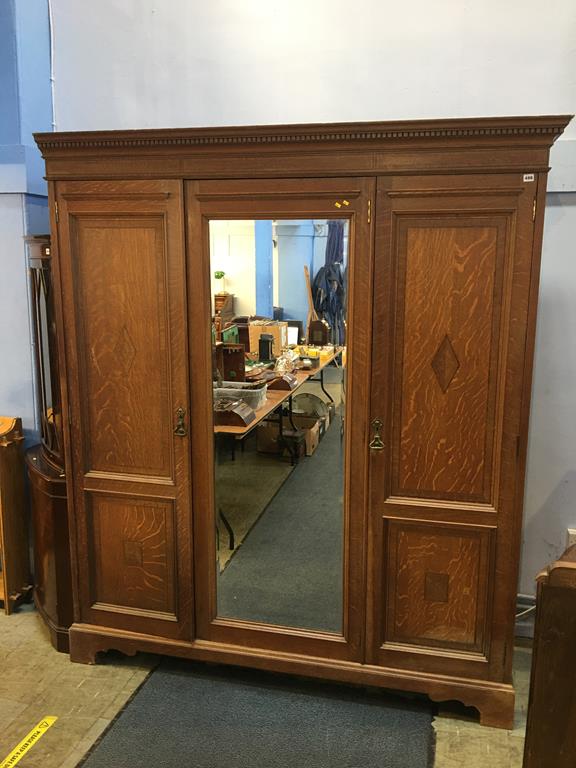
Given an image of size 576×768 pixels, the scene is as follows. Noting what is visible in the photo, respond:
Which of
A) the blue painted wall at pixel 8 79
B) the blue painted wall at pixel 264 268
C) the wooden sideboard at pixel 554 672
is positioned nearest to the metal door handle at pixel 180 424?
the blue painted wall at pixel 264 268

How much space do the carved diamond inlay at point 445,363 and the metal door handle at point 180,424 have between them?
91cm

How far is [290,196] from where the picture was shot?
7.19ft

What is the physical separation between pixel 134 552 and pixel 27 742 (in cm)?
71

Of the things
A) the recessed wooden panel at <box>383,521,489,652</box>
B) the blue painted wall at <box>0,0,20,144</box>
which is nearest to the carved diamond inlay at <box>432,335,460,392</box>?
the recessed wooden panel at <box>383,521,489,652</box>

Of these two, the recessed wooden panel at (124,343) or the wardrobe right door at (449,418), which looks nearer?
the wardrobe right door at (449,418)

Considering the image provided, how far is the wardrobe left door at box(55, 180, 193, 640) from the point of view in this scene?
7.63ft

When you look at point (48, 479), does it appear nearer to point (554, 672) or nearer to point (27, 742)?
point (27, 742)

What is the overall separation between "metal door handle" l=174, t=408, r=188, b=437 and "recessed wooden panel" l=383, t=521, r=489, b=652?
81 centimetres

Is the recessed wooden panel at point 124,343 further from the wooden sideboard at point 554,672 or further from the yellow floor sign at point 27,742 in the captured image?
the wooden sideboard at point 554,672

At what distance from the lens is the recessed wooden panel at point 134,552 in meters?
2.52

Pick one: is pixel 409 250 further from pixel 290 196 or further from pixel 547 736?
pixel 547 736

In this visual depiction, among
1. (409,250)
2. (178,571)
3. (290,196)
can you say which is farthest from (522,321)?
(178,571)

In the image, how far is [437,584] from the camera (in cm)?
231

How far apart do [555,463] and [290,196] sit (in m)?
1.57
